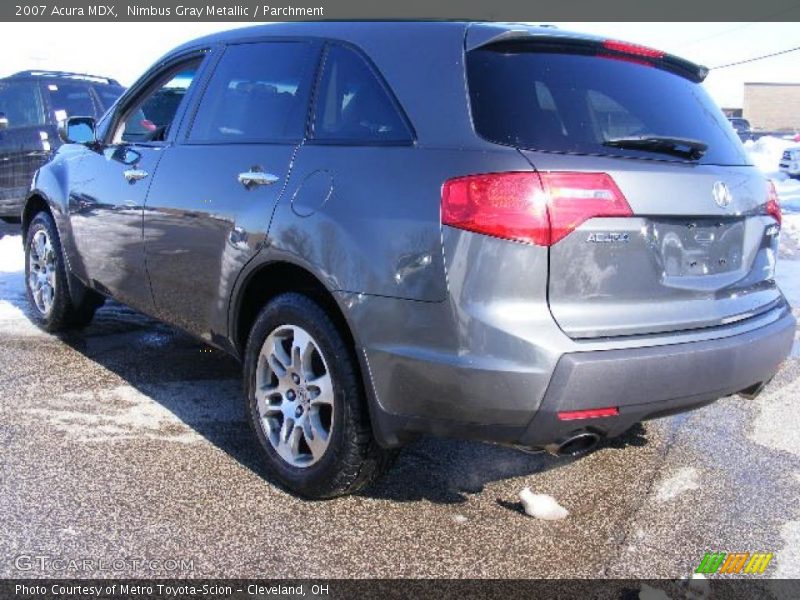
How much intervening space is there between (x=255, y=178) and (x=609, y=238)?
1.45m

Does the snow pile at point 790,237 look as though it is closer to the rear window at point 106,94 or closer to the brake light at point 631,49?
the brake light at point 631,49

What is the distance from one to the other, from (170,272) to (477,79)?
184 cm

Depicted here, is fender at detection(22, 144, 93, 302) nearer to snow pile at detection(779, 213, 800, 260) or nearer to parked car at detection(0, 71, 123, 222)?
parked car at detection(0, 71, 123, 222)

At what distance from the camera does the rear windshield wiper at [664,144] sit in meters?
2.76

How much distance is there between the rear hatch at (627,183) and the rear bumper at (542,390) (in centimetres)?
11

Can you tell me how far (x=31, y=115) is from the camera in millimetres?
9797

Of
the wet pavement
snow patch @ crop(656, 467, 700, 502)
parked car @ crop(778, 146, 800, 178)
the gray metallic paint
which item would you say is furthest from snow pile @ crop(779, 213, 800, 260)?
parked car @ crop(778, 146, 800, 178)

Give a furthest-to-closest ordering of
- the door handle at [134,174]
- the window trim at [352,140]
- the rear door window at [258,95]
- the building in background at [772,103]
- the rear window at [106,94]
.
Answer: the building in background at [772,103] → the rear window at [106,94] → the door handle at [134,174] → the rear door window at [258,95] → the window trim at [352,140]

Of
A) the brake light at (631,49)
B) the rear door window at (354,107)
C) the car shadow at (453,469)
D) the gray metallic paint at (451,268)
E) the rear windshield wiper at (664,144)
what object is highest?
the brake light at (631,49)

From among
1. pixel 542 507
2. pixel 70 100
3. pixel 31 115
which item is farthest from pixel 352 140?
pixel 31 115

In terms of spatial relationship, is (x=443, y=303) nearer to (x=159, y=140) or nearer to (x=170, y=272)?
(x=170, y=272)

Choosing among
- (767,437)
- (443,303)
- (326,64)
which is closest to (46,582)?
(443,303)

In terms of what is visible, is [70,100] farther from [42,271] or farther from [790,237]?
[790,237]

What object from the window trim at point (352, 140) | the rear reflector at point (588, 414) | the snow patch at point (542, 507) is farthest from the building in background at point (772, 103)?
the rear reflector at point (588, 414)
